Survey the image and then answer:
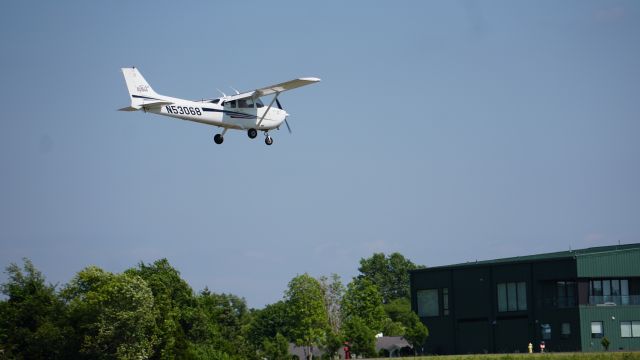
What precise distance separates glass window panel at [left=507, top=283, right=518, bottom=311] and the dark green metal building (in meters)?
0.03

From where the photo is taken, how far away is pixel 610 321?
82.7m

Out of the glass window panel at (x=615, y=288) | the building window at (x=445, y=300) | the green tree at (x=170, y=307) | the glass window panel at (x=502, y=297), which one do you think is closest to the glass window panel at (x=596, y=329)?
the glass window panel at (x=615, y=288)

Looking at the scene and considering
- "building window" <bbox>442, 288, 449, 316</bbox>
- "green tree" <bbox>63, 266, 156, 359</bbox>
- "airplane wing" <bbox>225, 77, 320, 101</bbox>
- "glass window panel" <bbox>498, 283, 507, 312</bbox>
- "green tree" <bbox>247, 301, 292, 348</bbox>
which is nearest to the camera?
"airplane wing" <bbox>225, 77, 320, 101</bbox>

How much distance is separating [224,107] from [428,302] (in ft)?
118

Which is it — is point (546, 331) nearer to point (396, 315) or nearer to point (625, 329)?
point (625, 329)

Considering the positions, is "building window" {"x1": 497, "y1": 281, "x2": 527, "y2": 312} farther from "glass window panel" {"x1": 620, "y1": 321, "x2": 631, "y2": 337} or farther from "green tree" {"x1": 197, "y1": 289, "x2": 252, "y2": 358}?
Result: "green tree" {"x1": 197, "y1": 289, "x2": 252, "y2": 358}

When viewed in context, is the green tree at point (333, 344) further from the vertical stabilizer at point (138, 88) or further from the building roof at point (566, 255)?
the vertical stabilizer at point (138, 88)

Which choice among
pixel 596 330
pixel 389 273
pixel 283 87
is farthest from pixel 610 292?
pixel 389 273

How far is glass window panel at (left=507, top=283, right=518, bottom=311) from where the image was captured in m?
86.6

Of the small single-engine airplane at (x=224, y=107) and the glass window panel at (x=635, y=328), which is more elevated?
the small single-engine airplane at (x=224, y=107)

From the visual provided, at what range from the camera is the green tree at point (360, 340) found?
10062cm

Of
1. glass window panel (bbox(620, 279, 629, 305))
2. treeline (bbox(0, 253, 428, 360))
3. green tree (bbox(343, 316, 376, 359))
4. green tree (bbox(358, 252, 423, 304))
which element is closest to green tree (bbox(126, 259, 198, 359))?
treeline (bbox(0, 253, 428, 360))

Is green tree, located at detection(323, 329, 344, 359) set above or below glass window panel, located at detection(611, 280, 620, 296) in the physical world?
below

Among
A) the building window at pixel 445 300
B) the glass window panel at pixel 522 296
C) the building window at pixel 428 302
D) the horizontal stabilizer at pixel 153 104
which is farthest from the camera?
the building window at pixel 428 302
